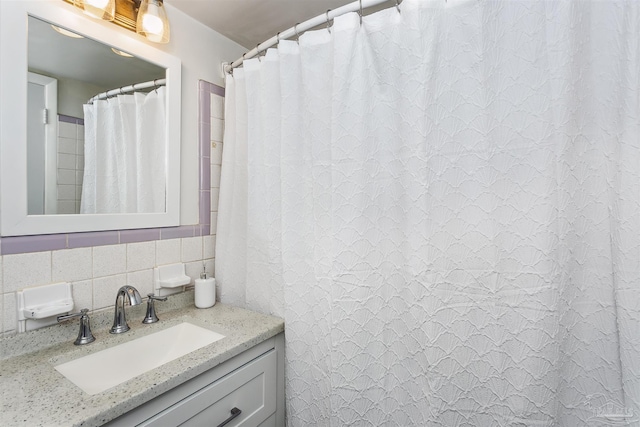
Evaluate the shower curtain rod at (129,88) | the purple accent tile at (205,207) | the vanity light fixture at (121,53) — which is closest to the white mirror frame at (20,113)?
the vanity light fixture at (121,53)

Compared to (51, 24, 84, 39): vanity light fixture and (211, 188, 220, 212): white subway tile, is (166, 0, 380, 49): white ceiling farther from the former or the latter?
(211, 188, 220, 212): white subway tile

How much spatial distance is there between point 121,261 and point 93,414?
0.65 metres

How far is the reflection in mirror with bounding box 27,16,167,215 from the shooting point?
3.28 feet

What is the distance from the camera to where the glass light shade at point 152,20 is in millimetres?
1212

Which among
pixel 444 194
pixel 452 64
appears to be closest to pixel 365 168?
pixel 444 194

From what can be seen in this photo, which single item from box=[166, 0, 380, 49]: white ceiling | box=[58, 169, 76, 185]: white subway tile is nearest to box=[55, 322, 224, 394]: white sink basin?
box=[58, 169, 76, 185]: white subway tile

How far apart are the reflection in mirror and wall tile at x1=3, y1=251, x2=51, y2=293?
0.48 ft

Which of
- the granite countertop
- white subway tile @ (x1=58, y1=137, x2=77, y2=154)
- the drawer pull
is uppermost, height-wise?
white subway tile @ (x1=58, y1=137, x2=77, y2=154)

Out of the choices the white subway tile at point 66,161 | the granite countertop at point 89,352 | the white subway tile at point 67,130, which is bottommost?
the granite countertop at point 89,352

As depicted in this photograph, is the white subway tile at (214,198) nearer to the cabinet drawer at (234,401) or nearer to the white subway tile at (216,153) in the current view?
the white subway tile at (216,153)

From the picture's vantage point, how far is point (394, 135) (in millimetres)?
986

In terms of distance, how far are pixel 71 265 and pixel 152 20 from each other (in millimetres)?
1011

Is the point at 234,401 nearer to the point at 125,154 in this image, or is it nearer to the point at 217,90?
the point at 125,154

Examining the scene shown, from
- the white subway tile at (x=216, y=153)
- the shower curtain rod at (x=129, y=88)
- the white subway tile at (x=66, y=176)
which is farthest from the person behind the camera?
the white subway tile at (x=216, y=153)
